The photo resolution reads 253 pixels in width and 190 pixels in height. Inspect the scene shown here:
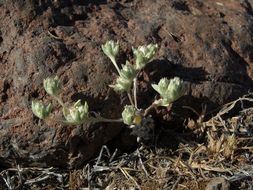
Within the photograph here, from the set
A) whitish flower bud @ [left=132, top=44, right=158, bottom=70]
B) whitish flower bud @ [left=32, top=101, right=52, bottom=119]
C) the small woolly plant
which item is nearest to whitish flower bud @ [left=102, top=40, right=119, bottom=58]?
the small woolly plant

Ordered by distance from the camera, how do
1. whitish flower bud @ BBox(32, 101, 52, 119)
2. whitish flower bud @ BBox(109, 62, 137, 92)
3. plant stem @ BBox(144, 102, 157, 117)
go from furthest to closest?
plant stem @ BBox(144, 102, 157, 117), whitish flower bud @ BBox(109, 62, 137, 92), whitish flower bud @ BBox(32, 101, 52, 119)

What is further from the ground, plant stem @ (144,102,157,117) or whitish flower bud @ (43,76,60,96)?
whitish flower bud @ (43,76,60,96)

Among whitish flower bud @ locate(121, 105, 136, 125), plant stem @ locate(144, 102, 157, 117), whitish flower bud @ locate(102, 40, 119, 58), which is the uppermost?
whitish flower bud @ locate(102, 40, 119, 58)

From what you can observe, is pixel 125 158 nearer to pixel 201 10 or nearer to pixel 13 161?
pixel 13 161

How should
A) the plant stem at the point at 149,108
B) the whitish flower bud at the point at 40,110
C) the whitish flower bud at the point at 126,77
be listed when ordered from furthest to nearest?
1. the plant stem at the point at 149,108
2. the whitish flower bud at the point at 126,77
3. the whitish flower bud at the point at 40,110

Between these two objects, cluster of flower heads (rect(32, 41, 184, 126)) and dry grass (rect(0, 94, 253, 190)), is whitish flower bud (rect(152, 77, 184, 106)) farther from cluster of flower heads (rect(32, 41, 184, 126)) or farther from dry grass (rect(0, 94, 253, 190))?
dry grass (rect(0, 94, 253, 190))

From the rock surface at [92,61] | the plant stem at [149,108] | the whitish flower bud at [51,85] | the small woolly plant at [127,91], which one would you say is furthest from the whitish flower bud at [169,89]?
the whitish flower bud at [51,85]

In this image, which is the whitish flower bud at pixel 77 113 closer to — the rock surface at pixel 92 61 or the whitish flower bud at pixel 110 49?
the rock surface at pixel 92 61

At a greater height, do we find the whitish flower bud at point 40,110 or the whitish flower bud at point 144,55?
the whitish flower bud at point 144,55
